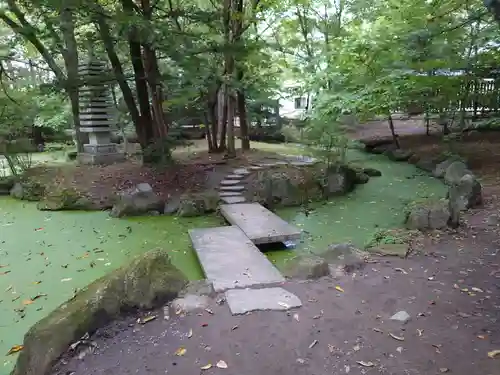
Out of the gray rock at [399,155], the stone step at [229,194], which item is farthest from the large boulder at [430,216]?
the gray rock at [399,155]

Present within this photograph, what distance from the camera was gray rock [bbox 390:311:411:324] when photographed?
2.70 metres

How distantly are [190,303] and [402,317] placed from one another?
1487mm

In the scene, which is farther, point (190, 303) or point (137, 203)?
point (137, 203)

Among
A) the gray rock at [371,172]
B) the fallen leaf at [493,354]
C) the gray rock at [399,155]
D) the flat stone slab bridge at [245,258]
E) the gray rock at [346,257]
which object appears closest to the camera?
the fallen leaf at [493,354]

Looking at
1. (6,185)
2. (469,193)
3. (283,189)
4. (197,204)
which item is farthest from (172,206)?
(469,193)

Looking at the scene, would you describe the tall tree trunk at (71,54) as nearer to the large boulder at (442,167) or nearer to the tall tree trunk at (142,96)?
the tall tree trunk at (142,96)

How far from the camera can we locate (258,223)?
18.0 feet

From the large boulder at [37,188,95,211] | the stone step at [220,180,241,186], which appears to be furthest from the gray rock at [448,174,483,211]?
the large boulder at [37,188,95,211]

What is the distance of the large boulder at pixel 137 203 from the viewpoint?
644 cm

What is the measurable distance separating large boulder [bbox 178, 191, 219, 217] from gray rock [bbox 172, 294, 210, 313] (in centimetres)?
347

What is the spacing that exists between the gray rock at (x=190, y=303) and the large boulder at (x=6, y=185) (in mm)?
6629

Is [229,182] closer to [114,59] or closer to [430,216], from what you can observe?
[114,59]

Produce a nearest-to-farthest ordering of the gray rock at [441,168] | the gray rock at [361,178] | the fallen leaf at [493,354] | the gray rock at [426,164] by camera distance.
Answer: the fallen leaf at [493,354], the gray rock at [361,178], the gray rock at [441,168], the gray rock at [426,164]

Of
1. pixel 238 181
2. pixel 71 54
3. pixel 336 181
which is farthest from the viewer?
pixel 71 54
